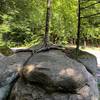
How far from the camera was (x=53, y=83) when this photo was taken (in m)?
2.60

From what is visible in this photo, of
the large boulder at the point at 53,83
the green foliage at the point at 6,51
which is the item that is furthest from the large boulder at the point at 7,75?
the green foliage at the point at 6,51

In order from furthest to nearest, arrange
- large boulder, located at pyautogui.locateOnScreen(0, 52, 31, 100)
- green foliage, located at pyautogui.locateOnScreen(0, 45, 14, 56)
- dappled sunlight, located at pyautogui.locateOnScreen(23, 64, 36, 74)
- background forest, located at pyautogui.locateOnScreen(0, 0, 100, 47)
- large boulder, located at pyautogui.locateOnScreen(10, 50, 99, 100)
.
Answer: background forest, located at pyautogui.locateOnScreen(0, 0, 100, 47) < green foliage, located at pyautogui.locateOnScreen(0, 45, 14, 56) < large boulder, located at pyautogui.locateOnScreen(0, 52, 31, 100) < dappled sunlight, located at pyautogui.locateOnScreen(23, 64, 36, 74) < large boulder, located at pyautogui.locateOnScreen(10, 50, 99, 100)

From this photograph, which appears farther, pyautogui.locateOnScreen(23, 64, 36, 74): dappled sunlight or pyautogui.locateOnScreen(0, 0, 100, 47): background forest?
pyautogui.locateOnScreen(0, 0, 100, 47): background forest

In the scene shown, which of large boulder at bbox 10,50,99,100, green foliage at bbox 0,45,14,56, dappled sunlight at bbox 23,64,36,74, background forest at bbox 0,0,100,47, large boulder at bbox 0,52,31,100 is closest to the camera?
large boulder at bbox 10,50,99,100

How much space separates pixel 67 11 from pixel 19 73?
9733 millimetres

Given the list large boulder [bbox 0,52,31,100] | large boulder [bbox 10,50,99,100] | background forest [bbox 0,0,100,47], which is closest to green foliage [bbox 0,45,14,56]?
large boulder [bbox 0,52,31,100]

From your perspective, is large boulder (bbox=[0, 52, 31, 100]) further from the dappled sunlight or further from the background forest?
the background forest

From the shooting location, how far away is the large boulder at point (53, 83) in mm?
2617

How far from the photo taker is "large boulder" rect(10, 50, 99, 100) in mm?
2617

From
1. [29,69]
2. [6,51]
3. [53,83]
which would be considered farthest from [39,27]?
[53,83]

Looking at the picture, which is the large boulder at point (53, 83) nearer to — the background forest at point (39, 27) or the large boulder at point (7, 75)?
the large boulder at point (7, 75)

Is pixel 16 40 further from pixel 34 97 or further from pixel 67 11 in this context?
pixel 34 97

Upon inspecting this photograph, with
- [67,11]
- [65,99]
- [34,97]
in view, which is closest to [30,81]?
[34,97]

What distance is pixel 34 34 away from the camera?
526 inches
